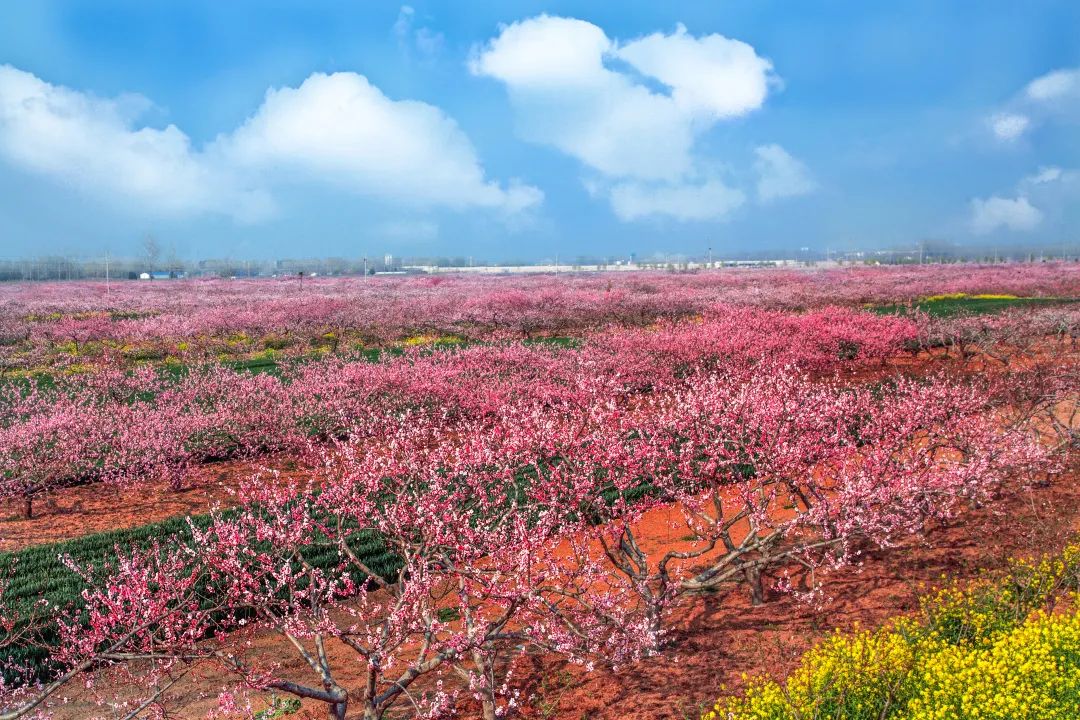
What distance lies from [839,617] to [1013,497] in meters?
4.19

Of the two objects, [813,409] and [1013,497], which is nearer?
[813,409]

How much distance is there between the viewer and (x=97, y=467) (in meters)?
12.0

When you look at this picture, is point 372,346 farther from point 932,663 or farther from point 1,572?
point 932,663

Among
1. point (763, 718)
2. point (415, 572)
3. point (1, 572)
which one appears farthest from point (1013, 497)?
point (1, 572)

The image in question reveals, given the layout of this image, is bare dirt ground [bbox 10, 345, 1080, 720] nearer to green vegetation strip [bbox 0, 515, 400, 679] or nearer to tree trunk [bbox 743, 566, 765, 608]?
tree trunk [bbox 743, 566, 765, 608]

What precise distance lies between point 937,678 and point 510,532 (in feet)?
13.3

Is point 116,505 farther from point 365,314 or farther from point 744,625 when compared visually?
point 365,314

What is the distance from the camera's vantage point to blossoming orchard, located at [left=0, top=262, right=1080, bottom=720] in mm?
4852

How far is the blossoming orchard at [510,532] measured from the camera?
15.9ft

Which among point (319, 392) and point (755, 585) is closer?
point (755, 585)

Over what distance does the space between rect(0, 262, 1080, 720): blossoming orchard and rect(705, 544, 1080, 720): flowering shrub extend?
1.9 inches

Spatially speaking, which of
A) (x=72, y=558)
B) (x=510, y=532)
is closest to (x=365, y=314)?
(x=72, y=558)

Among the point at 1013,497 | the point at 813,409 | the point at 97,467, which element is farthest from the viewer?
the point at 97,467

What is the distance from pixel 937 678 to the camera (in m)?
4.48
